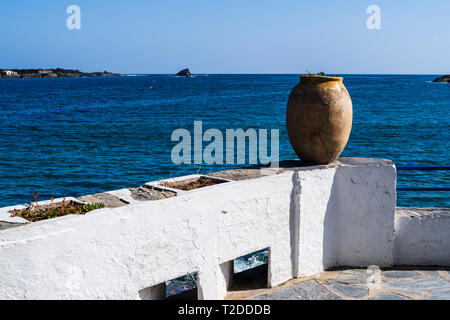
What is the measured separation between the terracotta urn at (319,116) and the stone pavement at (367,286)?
1385 mm

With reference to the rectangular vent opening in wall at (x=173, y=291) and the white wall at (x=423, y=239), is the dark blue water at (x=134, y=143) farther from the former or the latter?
the white wall at (x=423, y=239)

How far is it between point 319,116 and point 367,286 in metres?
1.93

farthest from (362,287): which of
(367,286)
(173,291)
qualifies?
(173,291)

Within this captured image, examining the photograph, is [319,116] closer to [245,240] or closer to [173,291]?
[245,240]

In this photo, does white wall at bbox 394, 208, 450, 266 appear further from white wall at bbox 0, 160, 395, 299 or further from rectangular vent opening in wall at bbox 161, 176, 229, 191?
rectangular vent opening in wall at bbox 161, 176, 229, 191

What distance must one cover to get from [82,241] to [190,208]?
103cm

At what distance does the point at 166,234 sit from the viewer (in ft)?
13.1

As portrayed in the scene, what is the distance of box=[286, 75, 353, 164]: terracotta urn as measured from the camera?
511 centimetres

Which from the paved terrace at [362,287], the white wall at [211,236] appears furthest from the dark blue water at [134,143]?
the paved terrace at [362,287]

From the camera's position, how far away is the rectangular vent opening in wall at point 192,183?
4.72 metres

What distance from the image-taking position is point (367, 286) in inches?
195
